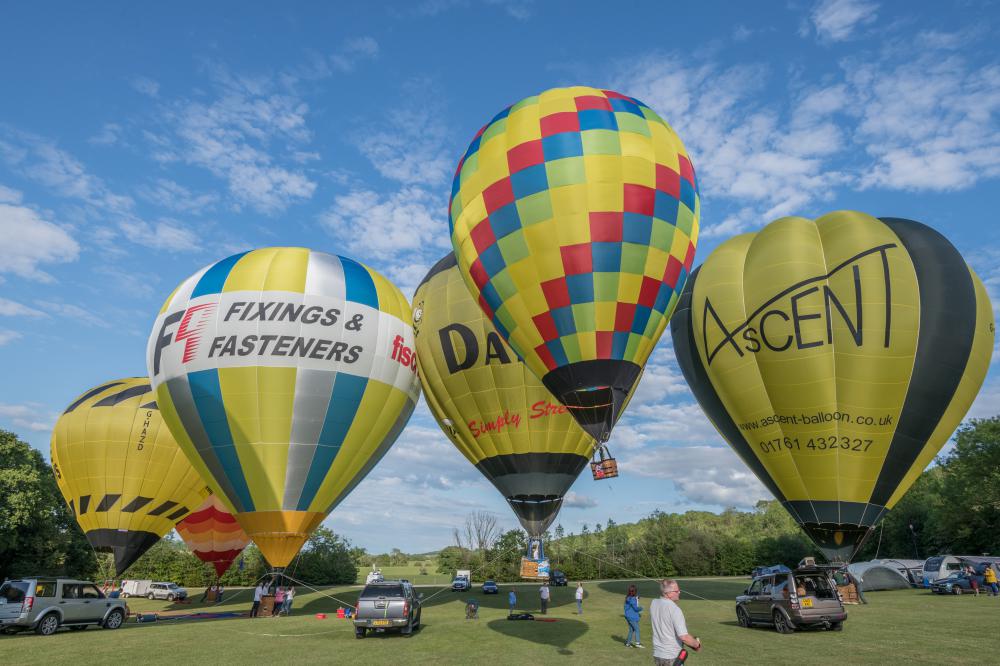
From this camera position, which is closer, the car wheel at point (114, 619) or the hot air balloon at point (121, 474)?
the car wheel at point (114, 619)

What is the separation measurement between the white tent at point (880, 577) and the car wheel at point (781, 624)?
16.4 m

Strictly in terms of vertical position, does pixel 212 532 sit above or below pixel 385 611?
above

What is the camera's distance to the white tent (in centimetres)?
2698

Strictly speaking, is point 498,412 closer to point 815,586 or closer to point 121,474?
point 815,586

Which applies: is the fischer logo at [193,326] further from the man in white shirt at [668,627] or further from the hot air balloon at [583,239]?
the man in white shirt at [668,627]

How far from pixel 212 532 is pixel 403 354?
16337 millimetres

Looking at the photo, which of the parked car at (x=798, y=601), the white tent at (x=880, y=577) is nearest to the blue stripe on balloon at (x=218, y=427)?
the parked car at (x=798, y=601)

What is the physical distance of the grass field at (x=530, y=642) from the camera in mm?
10477

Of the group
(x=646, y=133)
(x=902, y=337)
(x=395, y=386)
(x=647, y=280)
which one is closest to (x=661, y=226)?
(x=647, y=280)

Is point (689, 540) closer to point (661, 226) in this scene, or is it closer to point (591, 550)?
point (591, 550)

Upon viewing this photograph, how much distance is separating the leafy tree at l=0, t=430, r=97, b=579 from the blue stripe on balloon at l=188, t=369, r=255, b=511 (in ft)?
64.4

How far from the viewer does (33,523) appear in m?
31.9

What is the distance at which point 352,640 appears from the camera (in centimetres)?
1373

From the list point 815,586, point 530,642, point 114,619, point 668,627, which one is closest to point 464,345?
point 530,642
